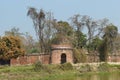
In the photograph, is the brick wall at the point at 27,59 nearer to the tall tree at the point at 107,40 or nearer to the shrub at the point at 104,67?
the shrub at the point at 104,67

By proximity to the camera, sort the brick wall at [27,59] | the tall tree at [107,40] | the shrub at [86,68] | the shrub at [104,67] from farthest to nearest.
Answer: the tall tree at [107,40], the brick wall at [27,59], the shrub at [104,67], the shrub at [86,68]

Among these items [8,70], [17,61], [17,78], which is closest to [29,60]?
[17,61]

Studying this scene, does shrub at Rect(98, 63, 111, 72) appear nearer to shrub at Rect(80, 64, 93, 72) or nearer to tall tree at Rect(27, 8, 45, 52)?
shrub at Rect(80, 64, 93, 72)

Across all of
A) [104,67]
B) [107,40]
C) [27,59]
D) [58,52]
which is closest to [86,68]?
[104,67]

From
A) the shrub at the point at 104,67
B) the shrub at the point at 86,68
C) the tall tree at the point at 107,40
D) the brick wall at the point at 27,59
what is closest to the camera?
Answer: the shrub at the point at 86,68

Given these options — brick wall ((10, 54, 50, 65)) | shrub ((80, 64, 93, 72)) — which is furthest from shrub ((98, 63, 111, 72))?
brick wall ((10, 54, 50, 65))

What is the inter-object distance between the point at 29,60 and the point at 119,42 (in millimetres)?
42269

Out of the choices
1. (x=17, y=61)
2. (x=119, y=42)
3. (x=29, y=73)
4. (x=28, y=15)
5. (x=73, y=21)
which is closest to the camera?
(x=29, y=73)

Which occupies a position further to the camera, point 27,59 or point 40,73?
point 27,59

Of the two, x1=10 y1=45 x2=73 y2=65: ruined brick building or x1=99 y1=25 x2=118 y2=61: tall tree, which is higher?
x1=99 y1=25 x2=118 y2=61: tall tree

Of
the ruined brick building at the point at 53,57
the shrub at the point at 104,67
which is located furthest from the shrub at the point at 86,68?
the ruined brick building at the point at 53,57

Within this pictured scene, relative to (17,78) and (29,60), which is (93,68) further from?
(17,78)

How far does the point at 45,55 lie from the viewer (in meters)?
63.3

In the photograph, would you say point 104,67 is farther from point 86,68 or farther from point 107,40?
point 107,40
